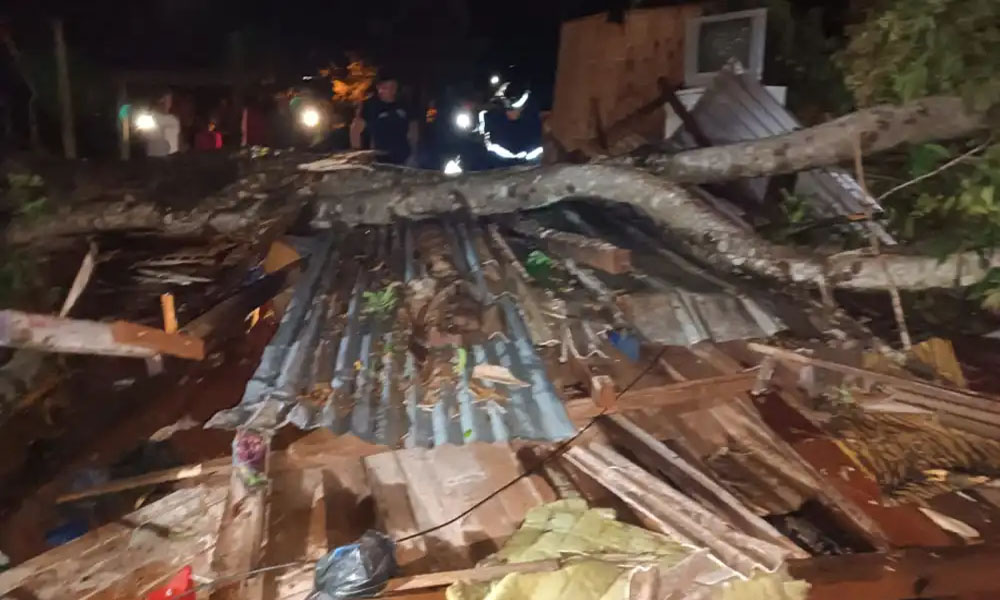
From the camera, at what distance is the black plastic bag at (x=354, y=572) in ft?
A: 8.25

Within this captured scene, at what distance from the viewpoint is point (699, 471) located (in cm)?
330

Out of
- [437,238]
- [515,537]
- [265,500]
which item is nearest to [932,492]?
[515,537]

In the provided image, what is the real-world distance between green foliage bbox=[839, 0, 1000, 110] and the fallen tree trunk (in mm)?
973

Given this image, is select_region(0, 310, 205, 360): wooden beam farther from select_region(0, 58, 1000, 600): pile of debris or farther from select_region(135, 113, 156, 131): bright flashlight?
select_region(135, 113, 156, 131): bright flashlight

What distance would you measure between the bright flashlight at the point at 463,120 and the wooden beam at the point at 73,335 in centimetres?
979

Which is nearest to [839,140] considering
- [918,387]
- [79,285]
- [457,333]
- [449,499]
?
[918,387]

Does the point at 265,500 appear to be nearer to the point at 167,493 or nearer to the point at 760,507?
the point at 167,493

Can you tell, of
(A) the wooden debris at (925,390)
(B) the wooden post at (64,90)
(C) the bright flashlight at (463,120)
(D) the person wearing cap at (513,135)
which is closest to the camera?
(A) the wooden debris at (925,390)

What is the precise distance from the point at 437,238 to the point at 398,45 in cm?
817

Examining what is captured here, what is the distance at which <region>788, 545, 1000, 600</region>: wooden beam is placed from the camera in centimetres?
266

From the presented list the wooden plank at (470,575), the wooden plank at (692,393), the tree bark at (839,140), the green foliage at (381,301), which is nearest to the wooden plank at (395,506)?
the wooden plank at (470,575)

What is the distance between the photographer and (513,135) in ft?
38.6

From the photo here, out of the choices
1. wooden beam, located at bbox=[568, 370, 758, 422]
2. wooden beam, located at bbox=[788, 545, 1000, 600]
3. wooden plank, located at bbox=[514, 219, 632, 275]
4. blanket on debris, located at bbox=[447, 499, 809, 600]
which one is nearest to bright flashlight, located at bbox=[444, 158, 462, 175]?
wooden plank, located at bbox=[514, 219, 632, 275]

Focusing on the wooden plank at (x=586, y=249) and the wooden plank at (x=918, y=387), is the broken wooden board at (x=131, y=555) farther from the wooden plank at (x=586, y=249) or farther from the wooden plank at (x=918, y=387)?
the wooden plank at (x=918, y=387)
